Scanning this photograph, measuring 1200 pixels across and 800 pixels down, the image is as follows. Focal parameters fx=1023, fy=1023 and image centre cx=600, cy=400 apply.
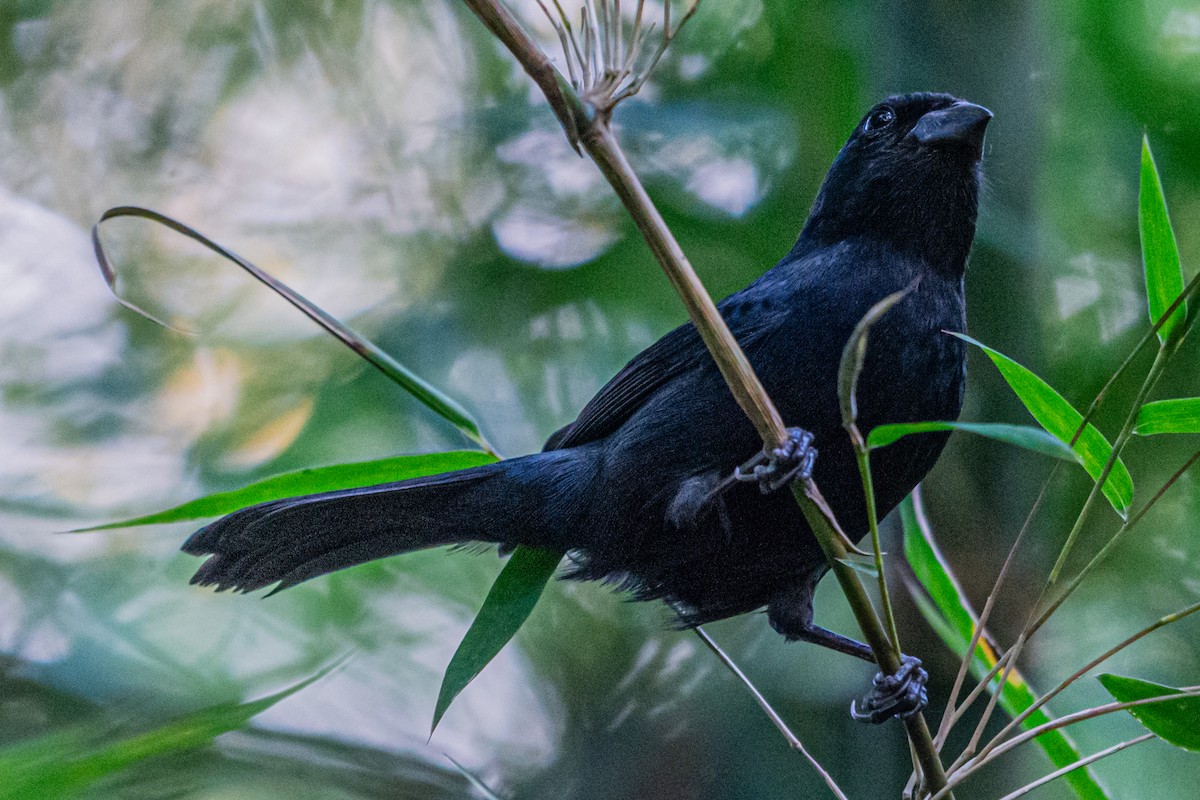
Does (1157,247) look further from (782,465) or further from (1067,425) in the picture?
(782,465)

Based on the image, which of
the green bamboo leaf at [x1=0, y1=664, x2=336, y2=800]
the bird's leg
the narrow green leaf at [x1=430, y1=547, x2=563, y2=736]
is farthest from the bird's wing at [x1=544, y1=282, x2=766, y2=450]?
the green bamboo leaf at [x1=0, y1=664, x2=336, y2=800]

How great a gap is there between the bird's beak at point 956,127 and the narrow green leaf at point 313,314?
51.2 inches

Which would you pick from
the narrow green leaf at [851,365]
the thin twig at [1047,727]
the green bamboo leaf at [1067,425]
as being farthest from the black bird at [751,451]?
the narrow green leaf at [851,365]

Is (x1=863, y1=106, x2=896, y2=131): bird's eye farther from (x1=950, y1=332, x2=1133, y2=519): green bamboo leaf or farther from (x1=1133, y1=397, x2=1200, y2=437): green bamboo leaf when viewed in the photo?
(x1=1133, y1=397, x2=1200, y2=437): green bamboo leaf

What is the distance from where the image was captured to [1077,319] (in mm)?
3545

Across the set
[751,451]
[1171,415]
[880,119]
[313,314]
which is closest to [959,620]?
[751,451]

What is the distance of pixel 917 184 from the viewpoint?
237 cm

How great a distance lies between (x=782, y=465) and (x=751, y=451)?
36cm

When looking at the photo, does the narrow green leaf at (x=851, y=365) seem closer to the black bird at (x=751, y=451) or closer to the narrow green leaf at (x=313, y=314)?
the black bird at (x=751, y=451)

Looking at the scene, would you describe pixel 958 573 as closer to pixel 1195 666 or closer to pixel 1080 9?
pixel 1195 666

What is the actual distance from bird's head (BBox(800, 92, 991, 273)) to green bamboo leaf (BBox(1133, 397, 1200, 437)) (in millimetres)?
874

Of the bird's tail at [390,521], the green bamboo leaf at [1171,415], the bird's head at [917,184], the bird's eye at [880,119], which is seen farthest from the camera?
the bird's eye at [880,119]

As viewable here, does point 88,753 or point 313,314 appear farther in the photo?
point 88,753

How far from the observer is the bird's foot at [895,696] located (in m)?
1.97
